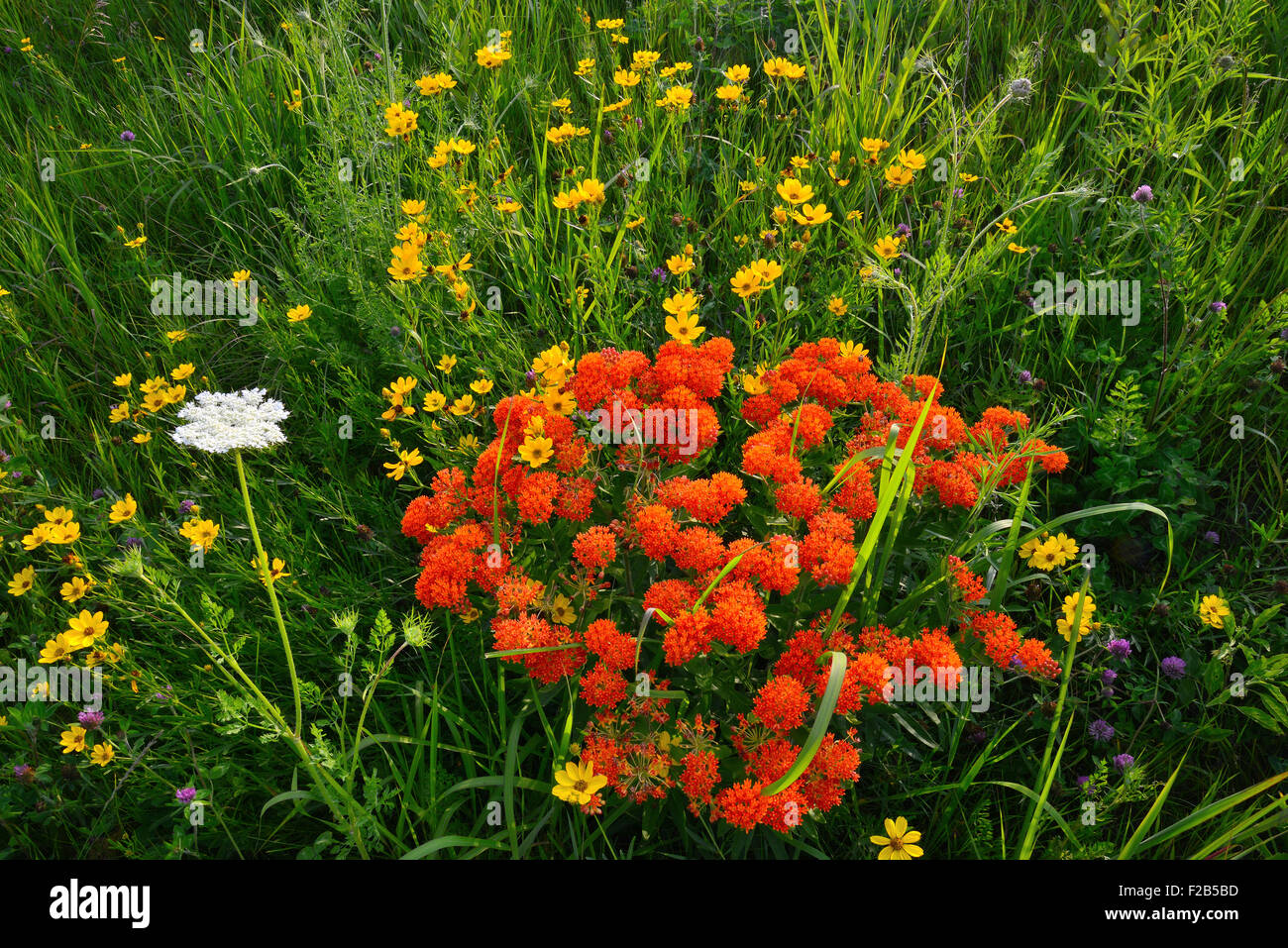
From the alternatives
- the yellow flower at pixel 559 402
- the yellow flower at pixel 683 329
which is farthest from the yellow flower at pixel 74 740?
the yellow flower at pixel 683 329

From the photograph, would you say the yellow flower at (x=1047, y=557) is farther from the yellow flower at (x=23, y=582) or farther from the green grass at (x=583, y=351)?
the yellow flower at (x=23, y=582)

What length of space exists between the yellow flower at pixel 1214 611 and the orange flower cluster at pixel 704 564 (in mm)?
512

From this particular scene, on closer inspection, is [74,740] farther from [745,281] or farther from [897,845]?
[745,281]

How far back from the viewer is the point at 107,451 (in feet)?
8.84

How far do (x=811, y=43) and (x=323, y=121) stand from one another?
2.18 m

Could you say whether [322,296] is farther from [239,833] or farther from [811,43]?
[811,43]

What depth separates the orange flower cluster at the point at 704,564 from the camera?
1.53m

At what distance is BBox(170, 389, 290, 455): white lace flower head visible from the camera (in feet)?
5.85

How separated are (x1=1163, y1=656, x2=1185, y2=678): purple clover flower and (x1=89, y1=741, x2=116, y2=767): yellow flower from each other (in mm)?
2583

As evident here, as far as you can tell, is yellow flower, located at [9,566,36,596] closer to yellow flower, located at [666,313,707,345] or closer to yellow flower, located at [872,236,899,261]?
yellow flower, located at [666,313,707,345]

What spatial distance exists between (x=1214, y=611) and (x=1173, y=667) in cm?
17

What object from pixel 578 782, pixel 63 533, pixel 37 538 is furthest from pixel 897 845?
pixel 37 538

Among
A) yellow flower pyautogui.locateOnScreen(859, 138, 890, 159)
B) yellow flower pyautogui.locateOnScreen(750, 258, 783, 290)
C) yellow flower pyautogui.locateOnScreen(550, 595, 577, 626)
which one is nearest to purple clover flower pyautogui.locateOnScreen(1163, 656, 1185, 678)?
yellow flower pyautogui.locateOnScreen(750, 258, 783, 290)

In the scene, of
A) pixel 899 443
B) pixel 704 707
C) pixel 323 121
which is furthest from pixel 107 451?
pixel 899 443
